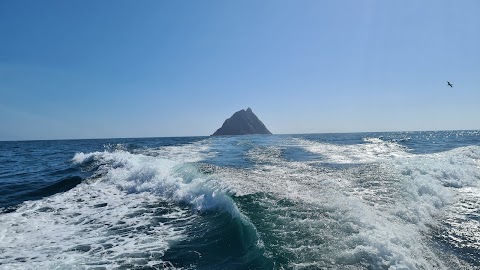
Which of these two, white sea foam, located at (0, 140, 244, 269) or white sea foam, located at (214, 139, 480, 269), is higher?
white sea foam, located at (214, 139, 480, 269)

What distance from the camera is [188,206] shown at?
11.5 metres

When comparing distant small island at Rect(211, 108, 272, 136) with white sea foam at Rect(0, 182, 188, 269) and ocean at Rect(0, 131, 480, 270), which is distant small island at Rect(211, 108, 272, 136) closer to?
ocean at Rect(0, 131, 480, 270)

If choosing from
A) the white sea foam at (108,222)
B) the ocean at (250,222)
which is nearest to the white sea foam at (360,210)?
the ocean at (250,222)

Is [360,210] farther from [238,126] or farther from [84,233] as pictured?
[238,126]

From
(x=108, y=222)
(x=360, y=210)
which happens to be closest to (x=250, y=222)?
(x=360, y=210)

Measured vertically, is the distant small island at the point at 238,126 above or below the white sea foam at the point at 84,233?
above

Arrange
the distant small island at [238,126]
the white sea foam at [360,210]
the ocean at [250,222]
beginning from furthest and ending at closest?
the distant small island at [238,126], the ocean at [250,222], the white sea foam at [360,210]

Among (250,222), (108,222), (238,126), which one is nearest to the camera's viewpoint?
(250,222)

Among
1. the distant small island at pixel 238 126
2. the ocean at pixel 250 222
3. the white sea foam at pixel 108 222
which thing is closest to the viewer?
the ocean at pixel 250 222

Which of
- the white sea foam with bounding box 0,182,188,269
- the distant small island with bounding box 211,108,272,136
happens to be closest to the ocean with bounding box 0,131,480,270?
the white sea foam with bounding box 0,182,188,269

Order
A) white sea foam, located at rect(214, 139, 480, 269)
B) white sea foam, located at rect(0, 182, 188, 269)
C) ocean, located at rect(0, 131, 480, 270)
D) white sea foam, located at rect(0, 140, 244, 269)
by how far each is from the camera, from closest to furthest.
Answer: white sea foam, located at rect(214, 139, 480, 269) < ocean, located at rect(0, 131, 480, 270) < white sea foam, located at rect(0, 182, 188, 269) < white sea foam, located at rect(0, 140, 244, 269)

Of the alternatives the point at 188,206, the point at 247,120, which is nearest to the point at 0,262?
the point at 188,206

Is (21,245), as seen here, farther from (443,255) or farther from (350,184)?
(350,184)

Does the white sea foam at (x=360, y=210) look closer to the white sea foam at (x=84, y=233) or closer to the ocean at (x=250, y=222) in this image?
the ocean at (x=250, y=222)
